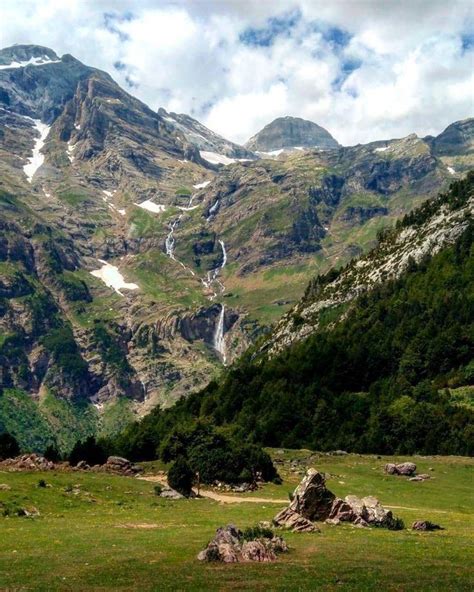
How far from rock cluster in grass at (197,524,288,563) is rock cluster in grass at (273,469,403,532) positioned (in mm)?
11320

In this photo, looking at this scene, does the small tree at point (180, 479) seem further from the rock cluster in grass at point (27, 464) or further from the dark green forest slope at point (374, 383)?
the dark green forest slope at point (374, 383)

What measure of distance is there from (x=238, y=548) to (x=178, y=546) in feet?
13.9

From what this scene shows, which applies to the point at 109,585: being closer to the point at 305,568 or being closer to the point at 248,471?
the point at 305,568

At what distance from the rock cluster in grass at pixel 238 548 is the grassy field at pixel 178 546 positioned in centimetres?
81

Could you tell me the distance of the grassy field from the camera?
2778 cm

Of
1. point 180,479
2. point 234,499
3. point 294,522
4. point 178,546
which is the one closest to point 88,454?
point 180,479

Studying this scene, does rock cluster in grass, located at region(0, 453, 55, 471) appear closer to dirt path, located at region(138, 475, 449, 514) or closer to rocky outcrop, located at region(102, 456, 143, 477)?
rocky outcrop, located at region(102, 456, 143, 477)

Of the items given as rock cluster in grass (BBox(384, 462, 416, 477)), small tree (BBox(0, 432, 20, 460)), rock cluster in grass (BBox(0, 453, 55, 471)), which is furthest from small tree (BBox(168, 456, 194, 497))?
rock cluster in grass (BBox(384, 462, 416, 477))

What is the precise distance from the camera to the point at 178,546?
35.4m

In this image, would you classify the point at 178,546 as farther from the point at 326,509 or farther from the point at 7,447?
the point at 7,447

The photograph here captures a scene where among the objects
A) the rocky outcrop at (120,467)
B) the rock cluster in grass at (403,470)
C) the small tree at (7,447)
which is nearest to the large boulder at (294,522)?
the rock cluster in grass at (403,470)

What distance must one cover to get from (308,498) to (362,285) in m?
156

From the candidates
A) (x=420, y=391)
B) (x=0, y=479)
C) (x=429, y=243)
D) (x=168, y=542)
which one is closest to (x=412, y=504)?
(x=168, y=542)

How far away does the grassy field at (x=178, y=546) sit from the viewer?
27781mm
